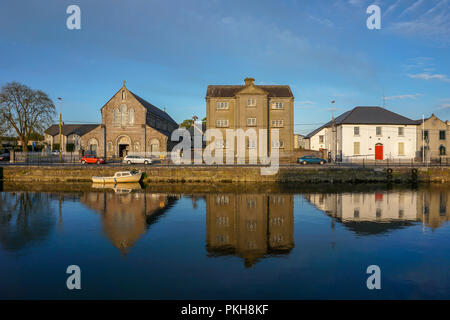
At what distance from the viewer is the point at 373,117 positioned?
161 ft

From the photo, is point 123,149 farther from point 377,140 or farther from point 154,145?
point 377,140

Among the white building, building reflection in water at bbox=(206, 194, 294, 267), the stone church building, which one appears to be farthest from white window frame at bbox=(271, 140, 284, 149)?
building reflection in water at bbox=(206, 194, 294, 267)

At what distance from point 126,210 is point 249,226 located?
32.3 feet

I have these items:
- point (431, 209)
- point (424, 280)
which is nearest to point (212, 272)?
point (424, 280)

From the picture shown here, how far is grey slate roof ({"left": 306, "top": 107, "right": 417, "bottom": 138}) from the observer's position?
4797 centimetres

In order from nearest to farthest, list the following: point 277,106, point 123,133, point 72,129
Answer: point 277,106 → point 123,133 → point 72,129

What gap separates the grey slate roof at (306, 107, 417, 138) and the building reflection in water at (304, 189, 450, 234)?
21.1m

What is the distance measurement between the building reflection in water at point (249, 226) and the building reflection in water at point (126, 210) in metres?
3.72

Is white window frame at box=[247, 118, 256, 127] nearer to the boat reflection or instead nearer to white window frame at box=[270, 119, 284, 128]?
white window frame at box=[270, 119, 284, 128]

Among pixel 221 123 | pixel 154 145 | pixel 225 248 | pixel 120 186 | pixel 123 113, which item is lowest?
pixel 225 248

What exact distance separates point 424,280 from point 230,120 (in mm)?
39249

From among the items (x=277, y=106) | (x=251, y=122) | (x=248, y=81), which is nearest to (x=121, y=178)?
(x=251, y=122)

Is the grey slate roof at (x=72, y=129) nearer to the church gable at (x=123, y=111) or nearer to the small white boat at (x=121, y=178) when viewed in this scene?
the church gable at (x=123, y=111)
